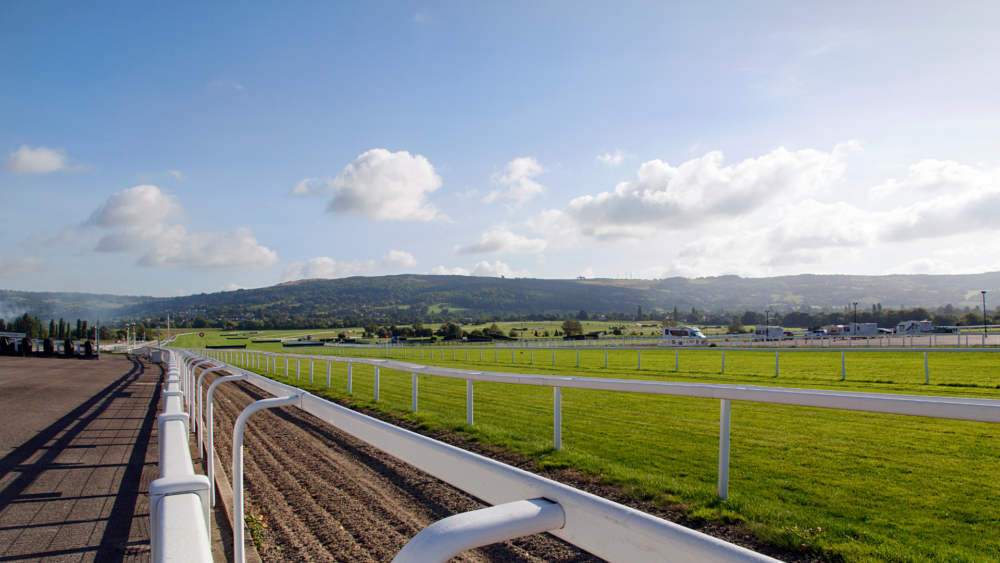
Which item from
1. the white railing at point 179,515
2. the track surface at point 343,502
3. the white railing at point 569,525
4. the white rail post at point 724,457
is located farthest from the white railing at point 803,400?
the white railing at point 179,515

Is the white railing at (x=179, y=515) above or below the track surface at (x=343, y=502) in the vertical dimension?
above

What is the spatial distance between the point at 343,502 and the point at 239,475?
4.99 ft

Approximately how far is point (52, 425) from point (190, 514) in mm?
10682

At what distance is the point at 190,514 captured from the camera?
1.43 m

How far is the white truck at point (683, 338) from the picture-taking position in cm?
4575

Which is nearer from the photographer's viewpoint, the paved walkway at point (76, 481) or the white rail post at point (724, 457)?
the paved walkway at point (76, 481)

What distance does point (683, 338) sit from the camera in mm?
46219

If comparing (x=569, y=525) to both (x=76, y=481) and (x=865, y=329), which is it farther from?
(x=865, y=329)

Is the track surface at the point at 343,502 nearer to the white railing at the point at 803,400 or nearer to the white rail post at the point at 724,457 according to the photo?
the white rail post at the point at 724,457

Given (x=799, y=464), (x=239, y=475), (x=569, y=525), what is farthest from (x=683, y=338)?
(x=569, y=525)

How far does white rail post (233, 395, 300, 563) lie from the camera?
304cm

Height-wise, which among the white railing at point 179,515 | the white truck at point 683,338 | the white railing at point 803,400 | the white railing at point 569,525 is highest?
the white railing at point 569,525

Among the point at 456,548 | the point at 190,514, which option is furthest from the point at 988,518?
the point at 190,514

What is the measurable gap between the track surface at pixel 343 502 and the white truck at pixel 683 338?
40.2 meters
